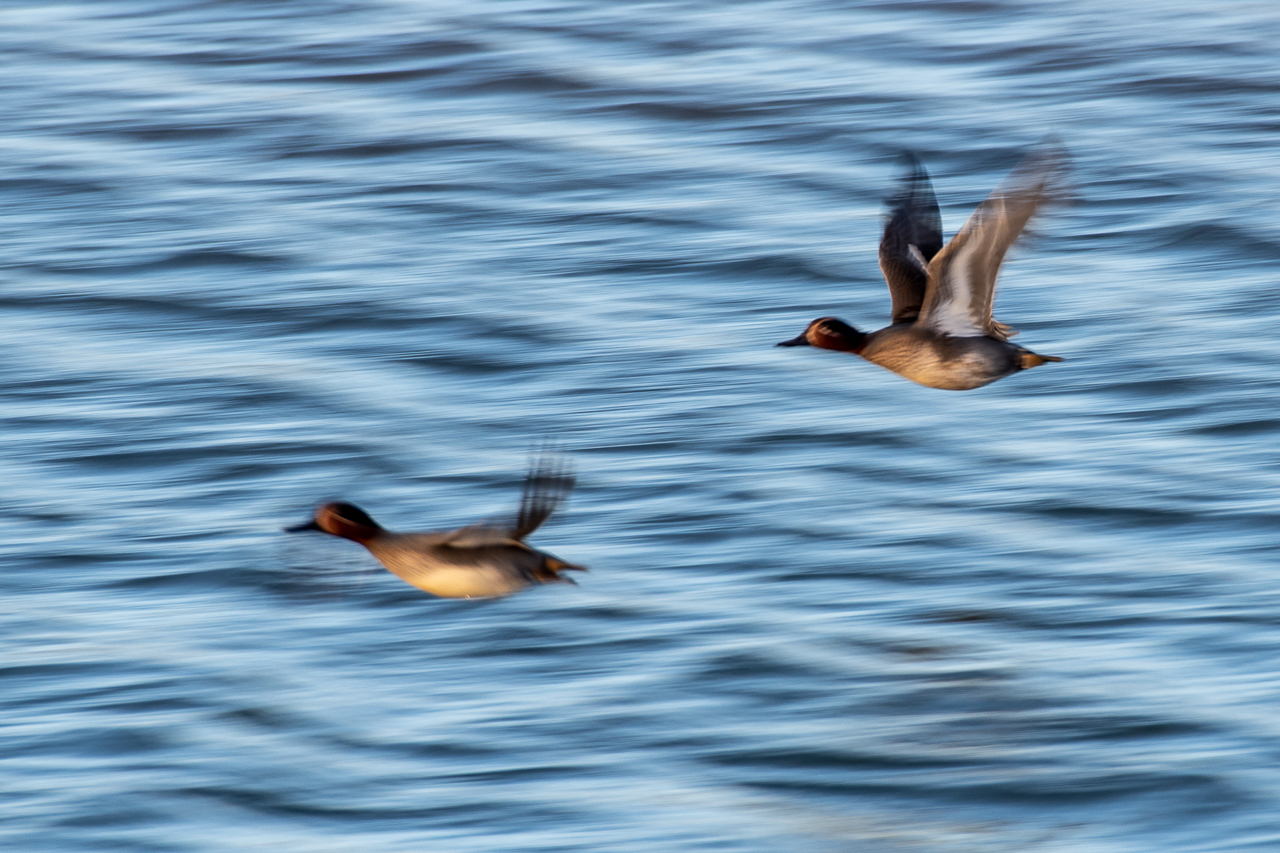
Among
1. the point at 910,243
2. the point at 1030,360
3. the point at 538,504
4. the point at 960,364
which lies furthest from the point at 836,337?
the point at 538,504

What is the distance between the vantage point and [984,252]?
34.3 feet

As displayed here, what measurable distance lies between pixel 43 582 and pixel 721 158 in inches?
367

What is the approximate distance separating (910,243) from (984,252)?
0.99 m

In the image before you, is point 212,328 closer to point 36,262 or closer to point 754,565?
point 36,262

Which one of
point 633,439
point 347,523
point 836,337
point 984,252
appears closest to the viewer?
point 347,523

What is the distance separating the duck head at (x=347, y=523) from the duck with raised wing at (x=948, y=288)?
8.32 feet

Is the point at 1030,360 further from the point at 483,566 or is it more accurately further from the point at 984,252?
the point at 483,566

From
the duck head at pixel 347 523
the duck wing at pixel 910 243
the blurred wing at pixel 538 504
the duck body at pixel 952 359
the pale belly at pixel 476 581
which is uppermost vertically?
the duck wing at pixel 910 243

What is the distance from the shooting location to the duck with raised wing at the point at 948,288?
402 inches

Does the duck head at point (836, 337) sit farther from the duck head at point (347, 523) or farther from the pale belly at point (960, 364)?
the duck head at point (347, 523)

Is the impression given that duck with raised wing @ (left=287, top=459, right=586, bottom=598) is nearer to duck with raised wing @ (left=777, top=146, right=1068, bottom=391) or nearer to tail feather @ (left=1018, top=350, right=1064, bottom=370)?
duck with raised wing @ (left=777, top=146, right=1068, bottom=391)

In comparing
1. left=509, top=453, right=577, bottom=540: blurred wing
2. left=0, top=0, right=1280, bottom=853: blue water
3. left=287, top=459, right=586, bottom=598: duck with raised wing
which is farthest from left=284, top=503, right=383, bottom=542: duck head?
left=0, top=0, right=1280, bottom=853: blue water

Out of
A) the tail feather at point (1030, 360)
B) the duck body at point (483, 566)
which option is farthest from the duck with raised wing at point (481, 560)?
the tail feather at point (1030, 360)

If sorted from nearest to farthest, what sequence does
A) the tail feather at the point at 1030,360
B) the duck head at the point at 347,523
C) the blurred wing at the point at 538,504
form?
1. the blurred wing at the point at 538,504
2. the duck head at the point at 347,523
3. the tail feather at the point at 1030,360
